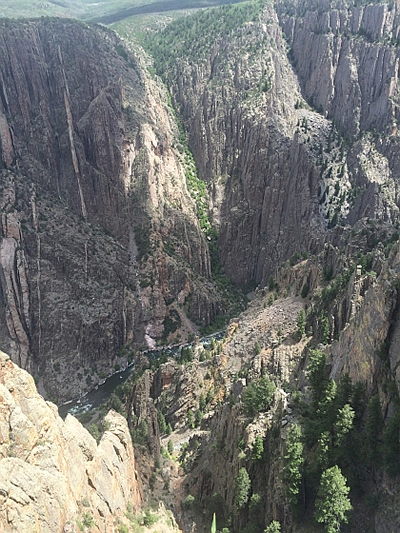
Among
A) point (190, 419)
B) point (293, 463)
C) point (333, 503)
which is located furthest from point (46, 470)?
point (190, 419)

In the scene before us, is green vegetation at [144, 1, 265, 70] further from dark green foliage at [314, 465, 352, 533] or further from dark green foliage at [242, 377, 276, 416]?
dark green foliage at [314, 465, 352, 533]

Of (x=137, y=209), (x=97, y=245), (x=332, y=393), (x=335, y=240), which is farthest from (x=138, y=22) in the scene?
(x=332, y=393)

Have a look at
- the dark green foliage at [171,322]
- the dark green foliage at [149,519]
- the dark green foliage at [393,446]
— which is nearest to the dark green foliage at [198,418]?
the dark green foliage at [149,519]

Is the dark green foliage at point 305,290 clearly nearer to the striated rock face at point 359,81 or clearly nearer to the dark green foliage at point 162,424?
the dark green foliage at point 162,424

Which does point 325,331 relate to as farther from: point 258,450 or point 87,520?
point 87,520

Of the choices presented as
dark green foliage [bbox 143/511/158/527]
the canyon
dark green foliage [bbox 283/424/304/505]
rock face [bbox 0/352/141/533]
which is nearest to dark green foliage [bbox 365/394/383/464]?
the canyon
